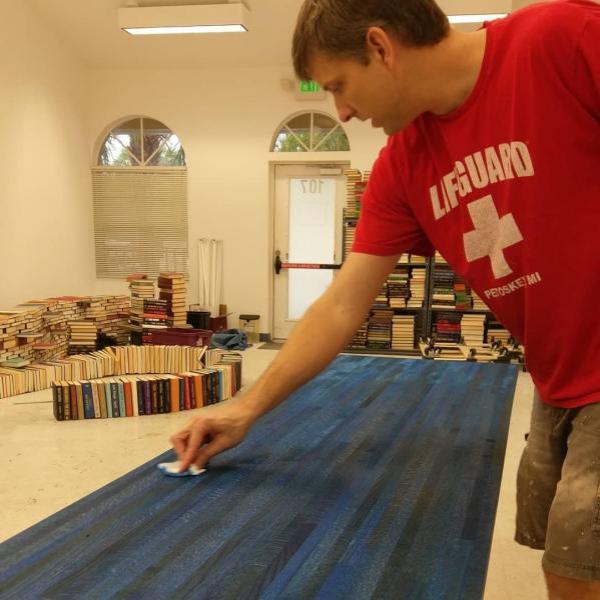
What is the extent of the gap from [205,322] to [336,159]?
2.52 meters

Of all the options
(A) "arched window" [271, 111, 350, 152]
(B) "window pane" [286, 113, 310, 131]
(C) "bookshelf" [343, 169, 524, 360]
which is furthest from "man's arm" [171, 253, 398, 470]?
(B) "window pane" [286, 113, 310, 131]

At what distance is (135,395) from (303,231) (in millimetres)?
3883

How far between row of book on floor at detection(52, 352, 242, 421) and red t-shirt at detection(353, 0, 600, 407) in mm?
3397

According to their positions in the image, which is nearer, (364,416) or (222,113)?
(364,416)

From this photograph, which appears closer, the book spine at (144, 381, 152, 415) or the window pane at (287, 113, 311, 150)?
the book spine at (144, 381, 152, 415)

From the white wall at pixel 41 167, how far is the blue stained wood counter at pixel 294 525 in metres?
5.28

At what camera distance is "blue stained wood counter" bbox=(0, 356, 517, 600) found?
1103mm

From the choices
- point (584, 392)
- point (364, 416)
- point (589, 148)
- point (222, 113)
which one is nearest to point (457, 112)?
point (589, 148)

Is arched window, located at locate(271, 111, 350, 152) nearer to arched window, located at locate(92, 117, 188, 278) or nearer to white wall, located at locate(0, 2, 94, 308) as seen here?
arched window, located at locate(92, 117, 188, 278)

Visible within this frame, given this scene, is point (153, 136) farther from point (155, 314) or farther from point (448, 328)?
point (448, 328)

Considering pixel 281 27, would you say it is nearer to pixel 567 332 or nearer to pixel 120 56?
pixel 120 56

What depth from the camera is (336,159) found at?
23.2 feet

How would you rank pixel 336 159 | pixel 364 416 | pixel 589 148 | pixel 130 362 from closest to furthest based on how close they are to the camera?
pixel 589 148 → pixel 364 416 → pixel 130 362 → pixel 336 159

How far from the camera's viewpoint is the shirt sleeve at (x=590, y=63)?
2.68 ft
